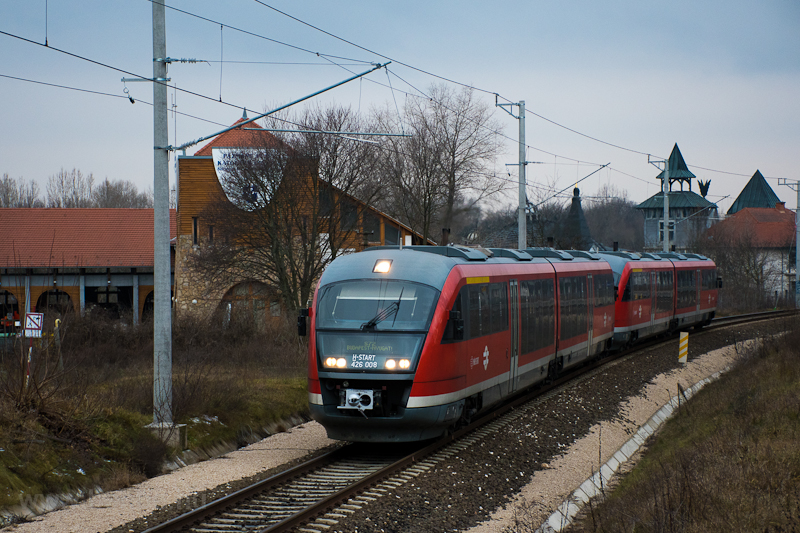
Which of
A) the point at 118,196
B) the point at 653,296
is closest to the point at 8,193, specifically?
the point at 118,196

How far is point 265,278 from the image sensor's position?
30031 millimetres

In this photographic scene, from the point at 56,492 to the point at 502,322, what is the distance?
7888 millimetres

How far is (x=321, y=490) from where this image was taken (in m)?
10.2

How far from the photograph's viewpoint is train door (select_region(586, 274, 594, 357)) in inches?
854

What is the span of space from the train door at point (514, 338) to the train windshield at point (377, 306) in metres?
3.73

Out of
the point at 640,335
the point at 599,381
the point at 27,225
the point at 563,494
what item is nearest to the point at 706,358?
the point at 640,335

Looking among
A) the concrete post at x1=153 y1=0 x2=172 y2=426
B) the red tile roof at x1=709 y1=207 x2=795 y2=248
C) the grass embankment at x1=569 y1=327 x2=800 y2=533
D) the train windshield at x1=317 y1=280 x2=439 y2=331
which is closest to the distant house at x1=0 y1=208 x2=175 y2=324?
the concrete post at x1=153 y1=0 x2=172 y2=426

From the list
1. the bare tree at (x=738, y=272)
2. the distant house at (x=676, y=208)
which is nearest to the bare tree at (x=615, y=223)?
the distant house at (x=676, y=208)

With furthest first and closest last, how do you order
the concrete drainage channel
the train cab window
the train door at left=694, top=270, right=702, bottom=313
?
the train cab window < the train door at left=694, top=270, right=702, bottom=313 < the concrete drainage channel

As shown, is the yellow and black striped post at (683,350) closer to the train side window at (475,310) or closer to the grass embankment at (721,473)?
the grass embankment at (721,473)

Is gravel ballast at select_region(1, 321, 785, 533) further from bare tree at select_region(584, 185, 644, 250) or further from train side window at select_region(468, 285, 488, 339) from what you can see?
bare tree at select_region(584, 185, 644, 250)

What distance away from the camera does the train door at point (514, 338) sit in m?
15.1

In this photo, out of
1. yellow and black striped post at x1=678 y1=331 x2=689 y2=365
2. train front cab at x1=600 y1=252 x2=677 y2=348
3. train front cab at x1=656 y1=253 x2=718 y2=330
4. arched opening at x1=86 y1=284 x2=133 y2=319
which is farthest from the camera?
arched opening at x1=86 y1=284 x2=133 y2=319

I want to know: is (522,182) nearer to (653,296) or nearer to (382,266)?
(653,296)
